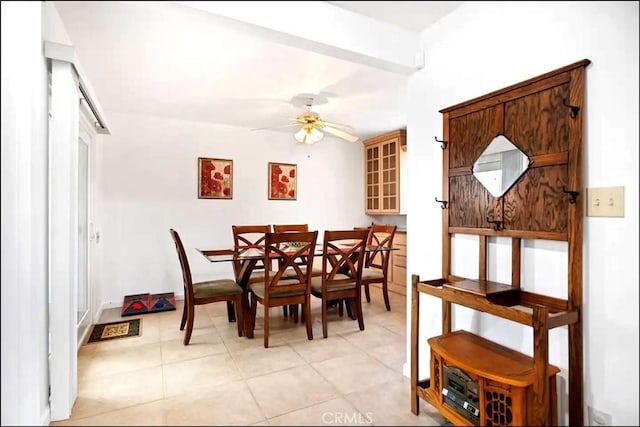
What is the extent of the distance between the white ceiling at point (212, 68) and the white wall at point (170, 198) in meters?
0.32

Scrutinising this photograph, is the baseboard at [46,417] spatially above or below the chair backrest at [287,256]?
below

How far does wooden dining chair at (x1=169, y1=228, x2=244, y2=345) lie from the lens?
2.72 meters

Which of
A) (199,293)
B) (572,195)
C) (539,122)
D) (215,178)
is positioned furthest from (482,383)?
(215,178)

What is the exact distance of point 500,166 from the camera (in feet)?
5.62

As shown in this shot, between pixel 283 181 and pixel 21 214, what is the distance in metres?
3.73

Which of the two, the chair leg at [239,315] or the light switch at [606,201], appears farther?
the chair leg at [239,315]

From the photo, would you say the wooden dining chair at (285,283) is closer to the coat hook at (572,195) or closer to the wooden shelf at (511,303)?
the wooden shelf at (511,303)

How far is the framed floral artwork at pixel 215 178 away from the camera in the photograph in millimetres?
4344

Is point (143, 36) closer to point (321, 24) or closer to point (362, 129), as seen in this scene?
point (321, 24)

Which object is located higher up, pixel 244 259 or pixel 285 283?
pixel 244 259

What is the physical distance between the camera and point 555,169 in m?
1.47

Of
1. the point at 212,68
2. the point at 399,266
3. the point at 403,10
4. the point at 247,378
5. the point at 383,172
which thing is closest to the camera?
the point at 403,10

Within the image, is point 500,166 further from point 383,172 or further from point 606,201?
point 383,172

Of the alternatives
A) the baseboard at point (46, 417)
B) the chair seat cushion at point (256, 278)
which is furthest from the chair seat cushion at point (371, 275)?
the baseboard at point (46, 417)
